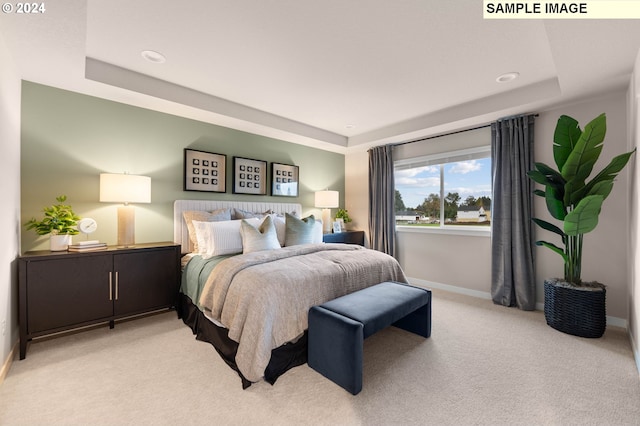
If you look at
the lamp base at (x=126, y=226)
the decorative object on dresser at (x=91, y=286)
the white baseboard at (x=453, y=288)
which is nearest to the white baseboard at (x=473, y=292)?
the white baseboard at (x=453, y=288)

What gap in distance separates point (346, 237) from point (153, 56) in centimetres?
357

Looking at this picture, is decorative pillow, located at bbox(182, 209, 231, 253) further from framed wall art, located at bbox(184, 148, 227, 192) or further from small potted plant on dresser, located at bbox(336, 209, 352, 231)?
small potted plant on dresser, located at bbox(336, 209, 352, 231)

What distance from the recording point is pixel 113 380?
1899 mm

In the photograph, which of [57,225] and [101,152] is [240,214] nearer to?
[101,152]

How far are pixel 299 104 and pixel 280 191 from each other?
4.82 ft

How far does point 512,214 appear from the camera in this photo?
3410mm

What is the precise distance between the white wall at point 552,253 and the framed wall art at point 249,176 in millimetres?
2506

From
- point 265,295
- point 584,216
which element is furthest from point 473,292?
point 265,295

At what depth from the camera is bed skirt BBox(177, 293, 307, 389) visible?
1923mm

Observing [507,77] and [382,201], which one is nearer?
[507,77]

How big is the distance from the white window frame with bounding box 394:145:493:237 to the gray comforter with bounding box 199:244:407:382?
6.36 feet

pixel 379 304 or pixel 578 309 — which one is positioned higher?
pixel 379 304

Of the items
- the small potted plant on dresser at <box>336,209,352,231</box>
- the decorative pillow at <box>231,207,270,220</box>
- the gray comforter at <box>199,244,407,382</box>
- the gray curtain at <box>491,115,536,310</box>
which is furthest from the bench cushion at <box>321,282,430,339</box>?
the small potted plant on dresser at <box>336,209,352,231</box>

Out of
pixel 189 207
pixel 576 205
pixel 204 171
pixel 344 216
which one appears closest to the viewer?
pixel 576 205
